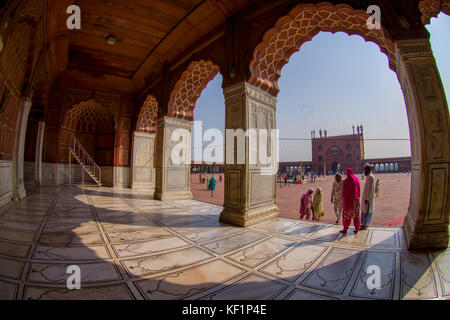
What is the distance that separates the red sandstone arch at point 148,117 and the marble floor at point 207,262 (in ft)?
20.7

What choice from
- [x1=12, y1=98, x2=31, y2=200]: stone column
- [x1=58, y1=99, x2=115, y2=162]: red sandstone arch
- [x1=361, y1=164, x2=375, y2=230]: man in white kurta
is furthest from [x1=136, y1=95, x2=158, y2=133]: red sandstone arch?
[x1=361, y1=164, x2=375, y2=230]: man in white kurta

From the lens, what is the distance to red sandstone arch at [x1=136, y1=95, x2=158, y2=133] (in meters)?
8.79

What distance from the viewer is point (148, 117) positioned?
31.0ft

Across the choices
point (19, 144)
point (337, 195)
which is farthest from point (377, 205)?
point (19, 144)

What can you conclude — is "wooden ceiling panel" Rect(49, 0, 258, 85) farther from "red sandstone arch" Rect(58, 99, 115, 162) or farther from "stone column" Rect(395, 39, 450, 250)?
"stone column" Rect(395, 39, 450, 250)

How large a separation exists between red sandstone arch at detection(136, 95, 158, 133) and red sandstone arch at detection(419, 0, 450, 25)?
27.2ft

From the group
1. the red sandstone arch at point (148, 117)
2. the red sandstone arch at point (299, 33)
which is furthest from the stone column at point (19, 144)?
the red sandstone arch at point (299, 33)

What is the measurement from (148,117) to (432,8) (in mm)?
9375

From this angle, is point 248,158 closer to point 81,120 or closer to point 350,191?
point 350,191

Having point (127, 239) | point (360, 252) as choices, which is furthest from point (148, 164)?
point (360, 252)

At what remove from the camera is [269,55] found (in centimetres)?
429

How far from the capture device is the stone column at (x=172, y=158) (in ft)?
21.3

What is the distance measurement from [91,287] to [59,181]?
409 inches
